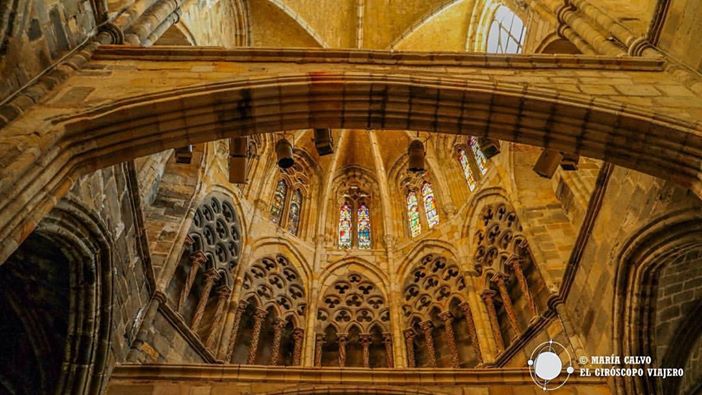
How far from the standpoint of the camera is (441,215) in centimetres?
1386

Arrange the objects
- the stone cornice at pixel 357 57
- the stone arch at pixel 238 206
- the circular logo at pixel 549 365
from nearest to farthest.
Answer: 1. the stone cornice at pixel 357 57
2. the circular logo at pixel 549 365
3. the stone arch at pixel 238 206

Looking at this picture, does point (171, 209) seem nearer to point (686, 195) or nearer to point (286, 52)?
point (286, 52)

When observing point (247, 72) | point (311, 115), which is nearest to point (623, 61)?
point (311, 115)

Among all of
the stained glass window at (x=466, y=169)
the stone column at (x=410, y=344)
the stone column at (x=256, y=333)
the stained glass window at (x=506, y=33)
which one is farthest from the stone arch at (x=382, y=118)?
the stained glass window at (x=506, y=33)

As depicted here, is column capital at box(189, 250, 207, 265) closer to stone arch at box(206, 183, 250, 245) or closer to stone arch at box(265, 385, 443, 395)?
stone arch at box(206, 183, 250, 245)

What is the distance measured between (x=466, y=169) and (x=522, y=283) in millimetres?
4652

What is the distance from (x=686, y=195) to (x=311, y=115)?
416 cm

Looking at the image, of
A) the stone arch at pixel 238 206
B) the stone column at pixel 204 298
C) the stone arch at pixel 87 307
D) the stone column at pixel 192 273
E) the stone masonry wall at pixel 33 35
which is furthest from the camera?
the stone arch at pixel 238 206

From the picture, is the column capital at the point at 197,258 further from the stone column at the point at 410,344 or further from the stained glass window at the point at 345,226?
the stained glass window at the point at 345,226

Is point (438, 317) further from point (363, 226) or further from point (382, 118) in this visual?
point (382, 118)

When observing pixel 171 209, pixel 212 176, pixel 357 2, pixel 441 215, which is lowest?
pixel 171 209

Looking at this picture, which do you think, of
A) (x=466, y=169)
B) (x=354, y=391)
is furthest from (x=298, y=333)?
(x=466, y=169)

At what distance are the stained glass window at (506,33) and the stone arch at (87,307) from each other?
10680 mm

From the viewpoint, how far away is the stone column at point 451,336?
1007 centimetres
